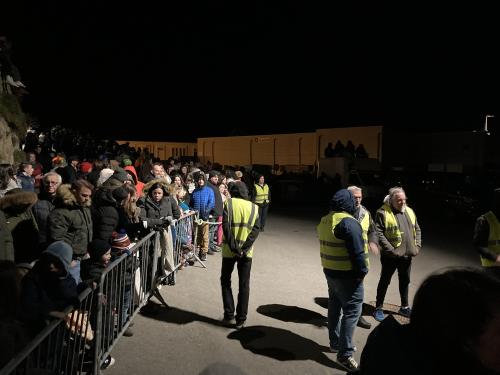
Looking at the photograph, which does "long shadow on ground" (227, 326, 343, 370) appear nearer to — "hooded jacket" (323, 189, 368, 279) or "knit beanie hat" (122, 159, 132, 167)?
"hooded jacket" (323, 189, 368, 279)

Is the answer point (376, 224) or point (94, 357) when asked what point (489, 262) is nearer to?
point (376, 224)

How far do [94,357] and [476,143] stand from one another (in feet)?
121

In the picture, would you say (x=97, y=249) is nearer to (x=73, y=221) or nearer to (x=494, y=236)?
(x=73, y=221)

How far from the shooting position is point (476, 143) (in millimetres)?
34125

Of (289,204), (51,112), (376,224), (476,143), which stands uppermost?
(51,112)

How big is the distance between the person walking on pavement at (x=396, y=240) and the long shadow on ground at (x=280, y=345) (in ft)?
4.70

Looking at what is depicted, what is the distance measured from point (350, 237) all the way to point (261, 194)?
7952 mm

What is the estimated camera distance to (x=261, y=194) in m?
12.4

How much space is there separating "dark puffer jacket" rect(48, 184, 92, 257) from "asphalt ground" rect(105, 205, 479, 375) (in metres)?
1.35

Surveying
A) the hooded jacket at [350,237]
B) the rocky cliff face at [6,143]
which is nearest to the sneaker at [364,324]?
the hooded jacket at [350,237]

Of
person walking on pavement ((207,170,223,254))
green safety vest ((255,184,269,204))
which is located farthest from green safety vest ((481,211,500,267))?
green safety vest ((255,184,269,204))

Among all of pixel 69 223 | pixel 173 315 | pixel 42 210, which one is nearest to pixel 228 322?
pixel 173 315

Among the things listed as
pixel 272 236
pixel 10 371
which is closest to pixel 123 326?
pixel 10 371

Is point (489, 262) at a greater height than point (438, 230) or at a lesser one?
greater
